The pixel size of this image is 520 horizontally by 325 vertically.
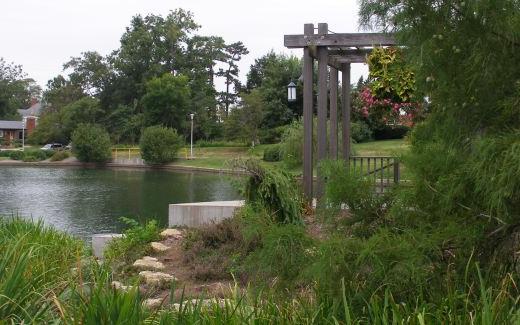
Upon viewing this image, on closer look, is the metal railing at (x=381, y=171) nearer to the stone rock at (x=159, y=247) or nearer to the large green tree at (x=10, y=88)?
the stone rock at (x=159, y=247)

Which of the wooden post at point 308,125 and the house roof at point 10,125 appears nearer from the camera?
the wooden post at point 308,125

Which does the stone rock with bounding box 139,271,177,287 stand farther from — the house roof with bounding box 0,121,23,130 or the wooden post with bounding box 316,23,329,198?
the house roof with bounding box 0,121,23,130

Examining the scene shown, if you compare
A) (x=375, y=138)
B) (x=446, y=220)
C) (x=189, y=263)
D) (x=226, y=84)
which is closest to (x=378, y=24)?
(x=446, y=220)

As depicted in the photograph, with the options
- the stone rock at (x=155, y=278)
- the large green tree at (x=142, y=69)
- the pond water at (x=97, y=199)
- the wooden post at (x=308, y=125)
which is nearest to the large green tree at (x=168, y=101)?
the large green tree at (x=142, y=69)

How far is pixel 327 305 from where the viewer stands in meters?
2.43

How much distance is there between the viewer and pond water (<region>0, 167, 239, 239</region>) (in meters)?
14.3

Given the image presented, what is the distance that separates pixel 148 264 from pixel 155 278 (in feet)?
1.99

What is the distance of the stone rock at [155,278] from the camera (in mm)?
4793

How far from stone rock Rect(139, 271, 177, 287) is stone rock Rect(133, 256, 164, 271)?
224mm

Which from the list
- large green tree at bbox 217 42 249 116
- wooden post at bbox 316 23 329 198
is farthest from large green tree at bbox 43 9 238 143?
wooden post at bbox 316 23 329 198

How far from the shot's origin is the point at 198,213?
762 centimetres

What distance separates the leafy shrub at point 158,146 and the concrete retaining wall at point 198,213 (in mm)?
33102

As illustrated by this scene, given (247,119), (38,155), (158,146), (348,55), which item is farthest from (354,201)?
(38,155)

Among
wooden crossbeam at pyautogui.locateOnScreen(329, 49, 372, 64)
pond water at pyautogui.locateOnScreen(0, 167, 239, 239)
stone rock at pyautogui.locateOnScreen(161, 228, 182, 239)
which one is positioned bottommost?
pond water at pyautogui.locateOnScreen(0, 167, 239, 239)
